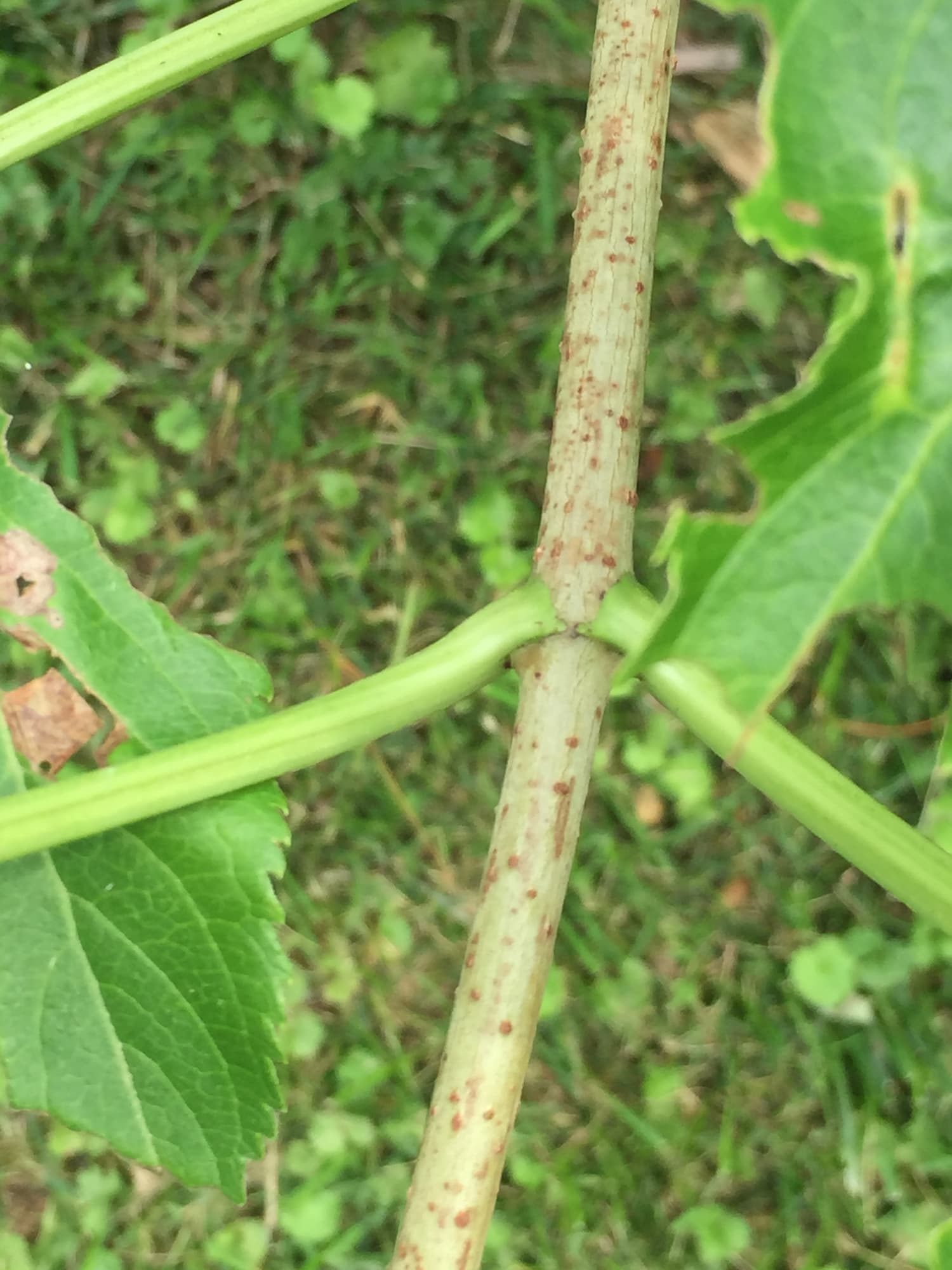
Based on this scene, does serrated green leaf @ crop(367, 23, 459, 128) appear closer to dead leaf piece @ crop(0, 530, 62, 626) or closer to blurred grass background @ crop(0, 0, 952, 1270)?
blurred grass background @ crop(0, 0, 952, 1270)

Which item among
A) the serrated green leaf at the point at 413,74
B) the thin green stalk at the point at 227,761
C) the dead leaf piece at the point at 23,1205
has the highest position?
the serrated green leaf at the point at 413,74

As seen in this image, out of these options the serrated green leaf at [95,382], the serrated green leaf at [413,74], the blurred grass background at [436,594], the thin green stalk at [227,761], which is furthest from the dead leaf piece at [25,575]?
the serrated green leaf at [413,74]

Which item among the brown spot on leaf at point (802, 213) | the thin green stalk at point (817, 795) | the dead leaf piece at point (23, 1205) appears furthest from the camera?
the dead leaf piece at point (23, 1205)

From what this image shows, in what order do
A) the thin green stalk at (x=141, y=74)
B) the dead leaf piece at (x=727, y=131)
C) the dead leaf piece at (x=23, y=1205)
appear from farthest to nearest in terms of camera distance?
the dead leaf piece at (x=23, y=1205), the dead leaf piece at (x=727, y=131), the thin green stalk at (x=141, y=74)

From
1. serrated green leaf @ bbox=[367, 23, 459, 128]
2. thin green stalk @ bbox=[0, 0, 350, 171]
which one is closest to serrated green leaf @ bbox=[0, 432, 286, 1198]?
thin green stalk @ bbox=[0, 0, 350, 171]

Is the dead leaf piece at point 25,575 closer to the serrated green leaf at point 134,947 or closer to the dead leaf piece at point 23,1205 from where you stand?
the serrated green leaf at point 134,947

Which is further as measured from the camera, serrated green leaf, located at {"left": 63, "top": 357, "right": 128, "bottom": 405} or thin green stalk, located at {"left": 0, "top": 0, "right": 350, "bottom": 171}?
serrated green leaf, located at {"left": 63, "top": 357, "right": 128, "bottom": 405}

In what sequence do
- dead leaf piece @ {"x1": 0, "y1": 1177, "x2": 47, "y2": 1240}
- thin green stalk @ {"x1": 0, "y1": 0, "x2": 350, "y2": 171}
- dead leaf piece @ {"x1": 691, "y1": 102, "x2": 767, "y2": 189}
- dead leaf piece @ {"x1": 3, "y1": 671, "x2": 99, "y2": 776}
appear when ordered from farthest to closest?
1. dead leaf piece @ {"x1": 0, "y1": 1177, "x2": 47, "y2": 1240}
2. dead leaf piece @ {"x1": 691, "y1": 102, "x2": 767, "y2": 189}
3. dead leaf piece @ {"x1": 3, "y1": 671, "x2": 99, "y2": 776}
4. thin green stalk @ {"x1": 0, "y1": 0, "x2": 350, "y2": 171}

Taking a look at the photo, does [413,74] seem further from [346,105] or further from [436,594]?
[436,594]
